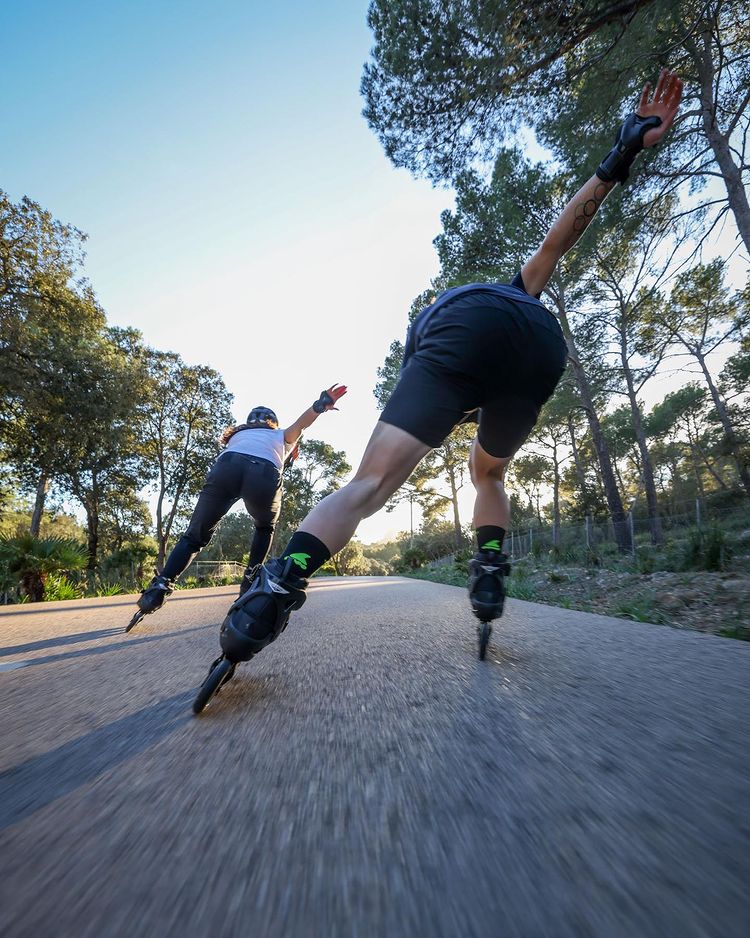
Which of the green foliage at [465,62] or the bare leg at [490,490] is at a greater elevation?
the green foliage at [465,62]

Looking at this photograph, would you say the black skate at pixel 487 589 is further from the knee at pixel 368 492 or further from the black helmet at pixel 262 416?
the black helmet at pixel 262 416

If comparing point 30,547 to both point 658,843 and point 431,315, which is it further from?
point 658,843

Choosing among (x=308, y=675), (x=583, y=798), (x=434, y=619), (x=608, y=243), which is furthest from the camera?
(x=608, y=243)

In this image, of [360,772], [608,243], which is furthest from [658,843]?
[608,243]

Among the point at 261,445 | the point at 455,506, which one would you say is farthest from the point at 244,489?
the point at 455,506

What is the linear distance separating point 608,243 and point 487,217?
→ 11.0ft

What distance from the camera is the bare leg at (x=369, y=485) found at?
4.20 ft

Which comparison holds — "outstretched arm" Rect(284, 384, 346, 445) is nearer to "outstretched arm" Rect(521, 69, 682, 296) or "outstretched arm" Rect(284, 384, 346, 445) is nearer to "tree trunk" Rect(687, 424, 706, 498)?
"outstretched arm" Rect(521, 69, 682, 296)

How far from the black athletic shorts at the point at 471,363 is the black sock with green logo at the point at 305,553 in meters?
0.44

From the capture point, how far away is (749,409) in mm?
20609

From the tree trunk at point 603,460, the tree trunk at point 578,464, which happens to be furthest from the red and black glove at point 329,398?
the tree trunk at point 578,464

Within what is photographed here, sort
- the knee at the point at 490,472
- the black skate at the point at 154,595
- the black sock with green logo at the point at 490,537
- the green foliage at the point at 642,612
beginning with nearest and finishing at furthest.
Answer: the black sock with green logo at the point at 490,537 < the knee at the point at 490,472 < the black skate at the point at 154,595 < the green foliage at the point at 642,612

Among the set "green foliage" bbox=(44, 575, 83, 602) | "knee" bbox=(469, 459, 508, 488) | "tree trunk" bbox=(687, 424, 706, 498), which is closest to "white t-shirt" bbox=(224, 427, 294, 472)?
"knee" bbox=(469, 459, 508, 488)

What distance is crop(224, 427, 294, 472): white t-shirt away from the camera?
2824mm
